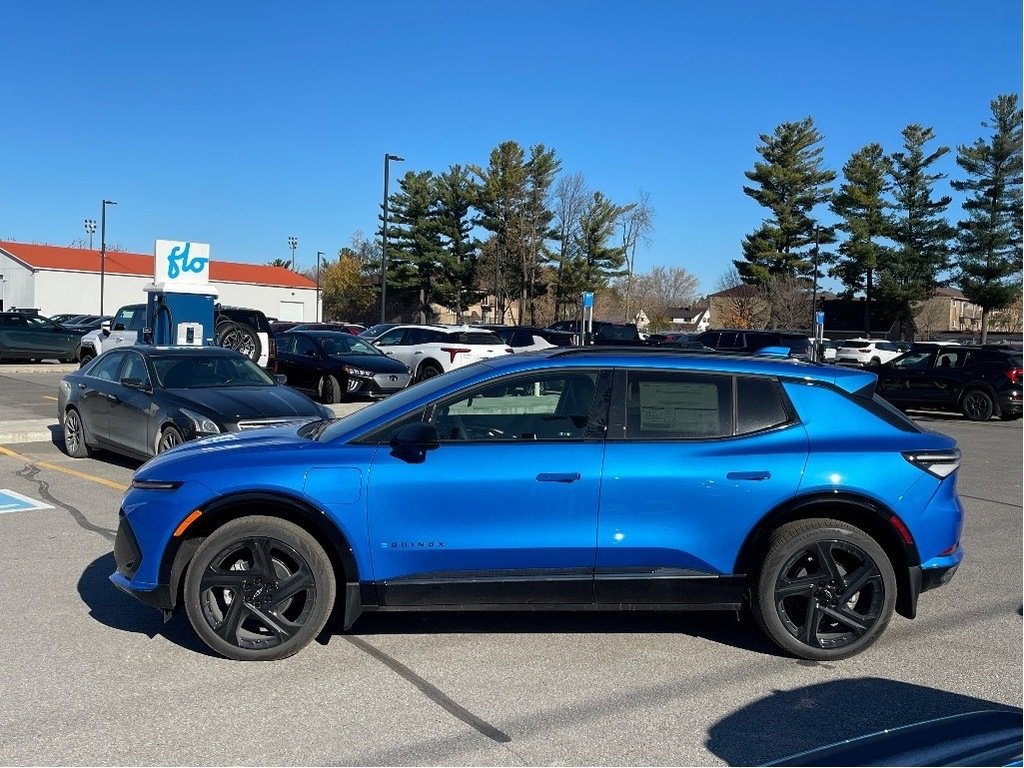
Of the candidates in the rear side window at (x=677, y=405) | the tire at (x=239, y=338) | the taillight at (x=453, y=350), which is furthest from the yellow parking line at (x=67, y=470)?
the taillight at (x=453, y=350)

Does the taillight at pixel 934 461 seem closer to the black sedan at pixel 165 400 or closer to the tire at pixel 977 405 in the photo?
the black sedan at pixel 165 400

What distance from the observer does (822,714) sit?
4.23 meters

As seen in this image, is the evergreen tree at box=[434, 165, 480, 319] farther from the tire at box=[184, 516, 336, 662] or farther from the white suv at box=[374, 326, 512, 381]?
the tire at box=[184, 516, 336, 662]

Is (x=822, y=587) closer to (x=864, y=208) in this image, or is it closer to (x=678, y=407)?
(x=678, y=407)

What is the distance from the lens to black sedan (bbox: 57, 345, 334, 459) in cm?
946

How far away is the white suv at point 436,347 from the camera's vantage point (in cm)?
2119

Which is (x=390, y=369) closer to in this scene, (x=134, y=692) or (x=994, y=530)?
(x=994, y=530)

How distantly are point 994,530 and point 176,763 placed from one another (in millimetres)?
7183

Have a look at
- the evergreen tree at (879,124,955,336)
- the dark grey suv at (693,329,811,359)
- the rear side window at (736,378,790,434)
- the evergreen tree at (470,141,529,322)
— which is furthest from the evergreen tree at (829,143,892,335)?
the rear side window at (736,378,790,434)

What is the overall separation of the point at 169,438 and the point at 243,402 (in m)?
0.81

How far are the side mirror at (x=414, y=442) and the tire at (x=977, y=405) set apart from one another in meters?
17.7

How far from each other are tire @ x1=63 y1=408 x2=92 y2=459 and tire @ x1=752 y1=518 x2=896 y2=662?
889cm

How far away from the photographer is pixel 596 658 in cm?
489

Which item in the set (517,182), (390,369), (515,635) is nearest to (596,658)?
(515,635)
